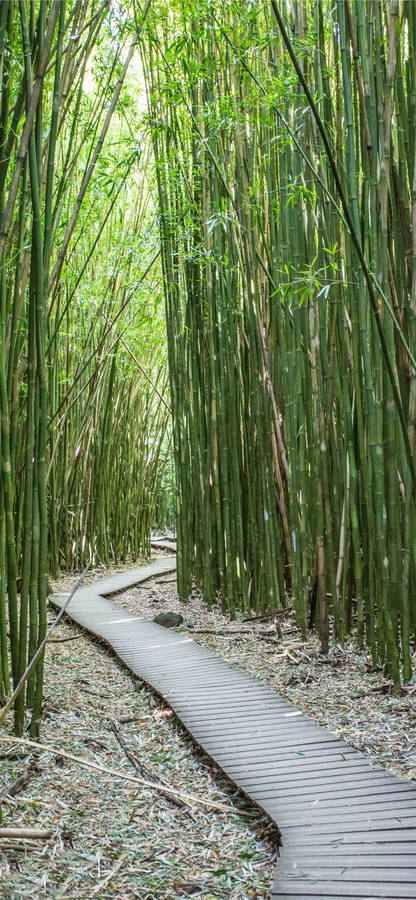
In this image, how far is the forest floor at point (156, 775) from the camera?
1.22 metres

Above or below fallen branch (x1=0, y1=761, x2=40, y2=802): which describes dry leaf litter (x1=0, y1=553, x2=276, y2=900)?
below

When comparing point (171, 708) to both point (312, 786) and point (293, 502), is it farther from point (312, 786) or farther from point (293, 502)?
point (293, 502)

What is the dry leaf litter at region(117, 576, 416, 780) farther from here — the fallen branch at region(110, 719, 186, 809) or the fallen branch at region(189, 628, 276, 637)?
the fallen branch at region(110, 719, 186, 809)

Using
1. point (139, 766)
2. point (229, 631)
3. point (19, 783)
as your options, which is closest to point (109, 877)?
point (19, 783)

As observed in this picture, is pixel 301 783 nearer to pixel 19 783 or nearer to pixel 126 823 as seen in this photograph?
pixel 126 823

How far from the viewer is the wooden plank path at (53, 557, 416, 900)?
1149 millimetres

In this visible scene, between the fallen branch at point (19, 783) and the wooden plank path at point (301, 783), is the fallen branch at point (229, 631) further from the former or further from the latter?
the fallen branch at point (19, 783)

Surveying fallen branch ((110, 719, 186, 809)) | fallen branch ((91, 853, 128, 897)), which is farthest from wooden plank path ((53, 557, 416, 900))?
fallen branch ((91, 853, 128, 897))

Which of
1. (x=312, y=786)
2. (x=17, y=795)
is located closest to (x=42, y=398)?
(x=17, y=795)

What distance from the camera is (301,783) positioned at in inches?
58.7

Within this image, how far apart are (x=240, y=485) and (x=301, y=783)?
1837 millimetres

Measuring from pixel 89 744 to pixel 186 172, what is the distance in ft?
8.67

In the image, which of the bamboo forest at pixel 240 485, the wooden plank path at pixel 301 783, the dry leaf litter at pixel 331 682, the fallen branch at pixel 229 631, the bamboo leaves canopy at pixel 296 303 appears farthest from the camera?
the fallen branch at pixel 229 631

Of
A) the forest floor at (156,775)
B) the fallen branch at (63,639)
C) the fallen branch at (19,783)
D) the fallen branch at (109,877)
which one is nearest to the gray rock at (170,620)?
the fallen branch at (63,639)
